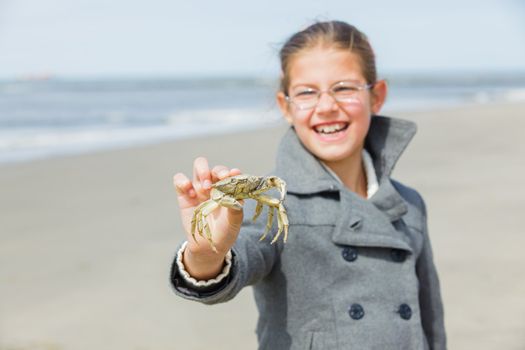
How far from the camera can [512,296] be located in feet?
15.2

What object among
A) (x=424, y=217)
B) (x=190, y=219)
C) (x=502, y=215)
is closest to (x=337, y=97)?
(x=424, y=217)

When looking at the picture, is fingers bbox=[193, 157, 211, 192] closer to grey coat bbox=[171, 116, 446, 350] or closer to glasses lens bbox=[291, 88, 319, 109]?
grey coat bbox=[171, 116, 446, 350]

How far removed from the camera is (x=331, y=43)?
2447mm

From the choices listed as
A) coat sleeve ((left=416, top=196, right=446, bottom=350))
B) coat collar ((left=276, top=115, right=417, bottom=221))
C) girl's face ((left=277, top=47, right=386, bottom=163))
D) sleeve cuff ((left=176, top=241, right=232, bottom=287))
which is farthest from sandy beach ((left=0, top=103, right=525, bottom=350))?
sleeve cuff ((left=176, top=241, right=232, bottom=287))

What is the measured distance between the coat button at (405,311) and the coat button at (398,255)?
16 centimetres

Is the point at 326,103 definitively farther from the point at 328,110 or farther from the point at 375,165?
the point at 375,165

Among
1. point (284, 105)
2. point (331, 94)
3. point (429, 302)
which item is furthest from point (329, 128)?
point (429, 302)

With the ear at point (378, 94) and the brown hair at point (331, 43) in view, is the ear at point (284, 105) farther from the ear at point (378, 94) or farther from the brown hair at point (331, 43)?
the ear at point (378, 94)

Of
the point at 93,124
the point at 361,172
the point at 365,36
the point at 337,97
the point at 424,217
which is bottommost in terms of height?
the point at 93,124

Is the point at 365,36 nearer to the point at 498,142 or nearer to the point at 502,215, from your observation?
the point at 502,215

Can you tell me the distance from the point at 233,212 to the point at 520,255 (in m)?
4.19

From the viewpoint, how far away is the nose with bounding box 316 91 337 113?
7.79 ft

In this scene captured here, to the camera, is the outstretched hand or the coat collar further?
the coat collar

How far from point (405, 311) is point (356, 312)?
0.21 m
